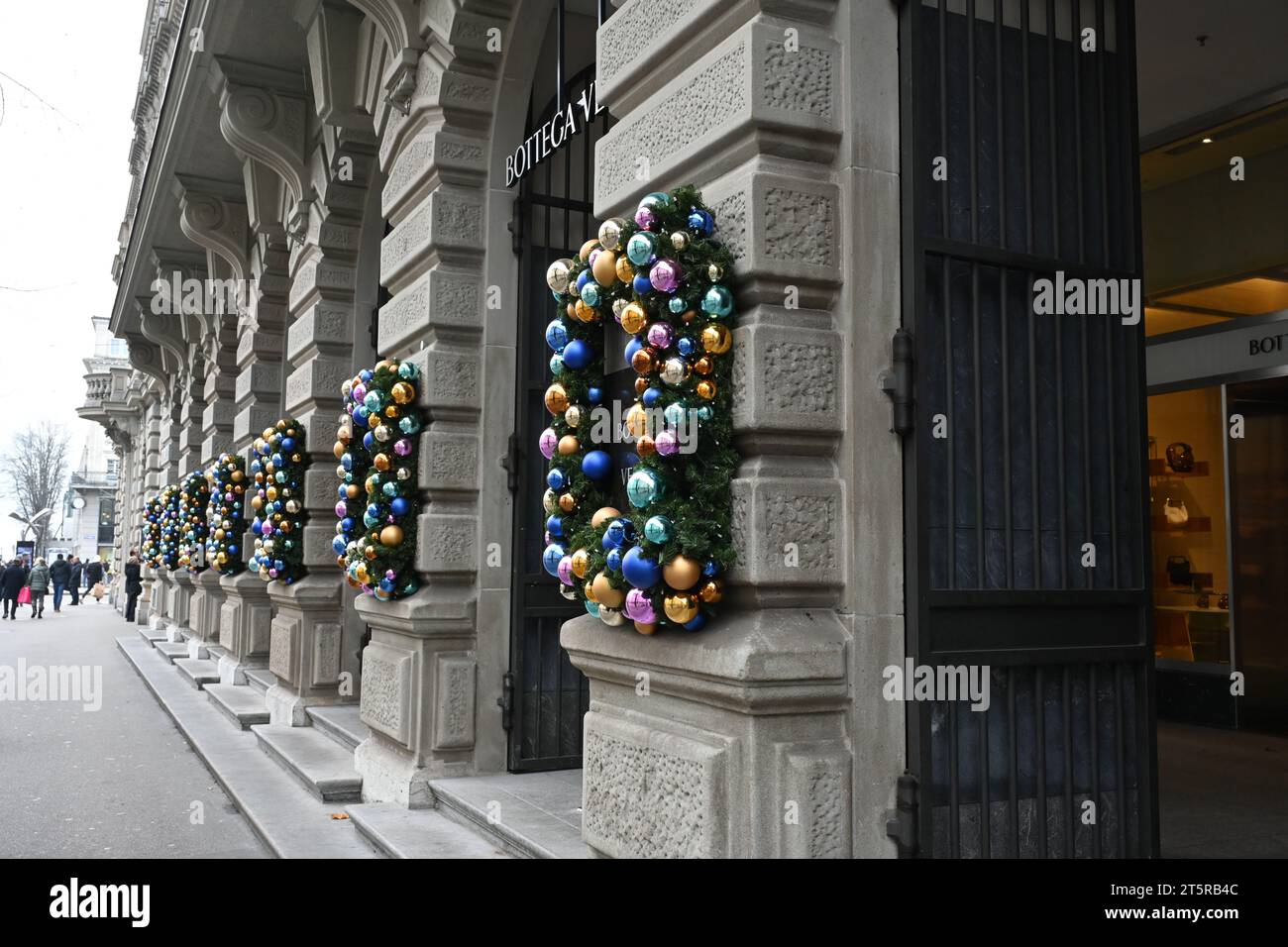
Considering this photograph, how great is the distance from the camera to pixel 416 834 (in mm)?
→ 6430

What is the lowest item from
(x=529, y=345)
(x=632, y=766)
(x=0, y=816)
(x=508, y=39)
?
(x=0, y=816)

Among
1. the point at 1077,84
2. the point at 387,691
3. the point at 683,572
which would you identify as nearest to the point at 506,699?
the point at 387,691

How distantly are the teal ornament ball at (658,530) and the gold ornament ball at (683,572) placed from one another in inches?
3.5

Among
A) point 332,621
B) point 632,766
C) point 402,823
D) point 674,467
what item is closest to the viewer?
point 674,467

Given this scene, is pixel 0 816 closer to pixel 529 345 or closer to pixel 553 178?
pixel 529 345

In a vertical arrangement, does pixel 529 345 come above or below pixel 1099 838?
above

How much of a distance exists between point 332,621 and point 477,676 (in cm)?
392

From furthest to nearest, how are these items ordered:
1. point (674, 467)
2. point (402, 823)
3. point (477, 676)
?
point (477, 676) < point (402, 823) < point (674, 467)

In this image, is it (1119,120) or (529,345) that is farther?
(529,345)

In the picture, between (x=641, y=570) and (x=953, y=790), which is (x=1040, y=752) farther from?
(x=641, y=570)

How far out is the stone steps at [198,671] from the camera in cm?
1486

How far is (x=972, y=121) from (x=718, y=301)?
4.43 feet

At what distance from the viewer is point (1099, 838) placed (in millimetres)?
4602
